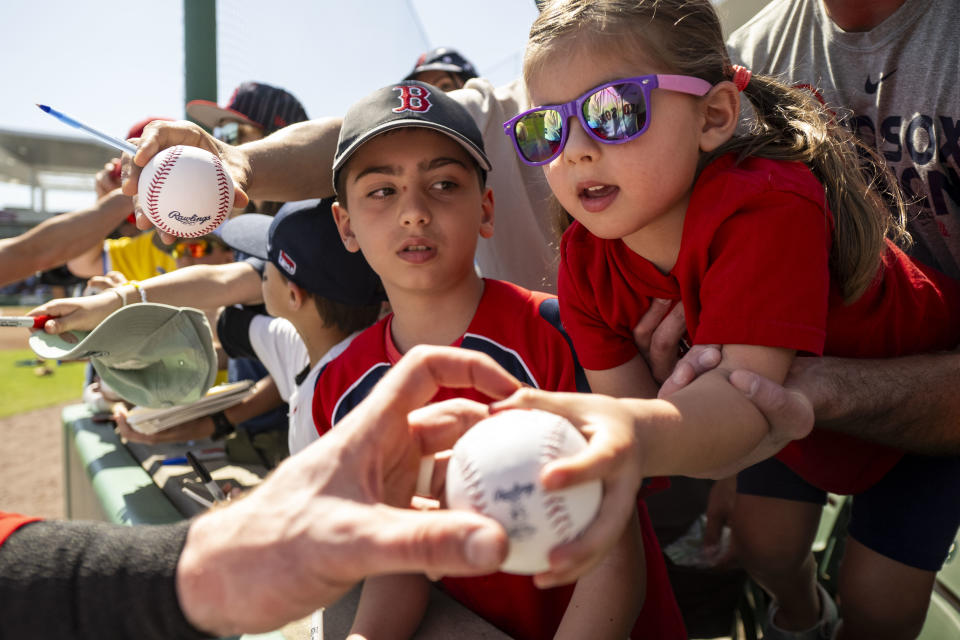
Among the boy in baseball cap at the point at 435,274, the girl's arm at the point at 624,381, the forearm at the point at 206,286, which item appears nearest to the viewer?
the girl's arm at the point at 624,381

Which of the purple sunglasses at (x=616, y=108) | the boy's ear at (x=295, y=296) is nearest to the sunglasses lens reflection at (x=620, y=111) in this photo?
the purple sunglasses at (x=616, y=108)

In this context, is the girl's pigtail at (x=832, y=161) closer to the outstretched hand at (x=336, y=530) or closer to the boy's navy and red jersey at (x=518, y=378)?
the boy's navy and red jersey at (x=518, y=378)

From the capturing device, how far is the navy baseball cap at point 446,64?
394cm

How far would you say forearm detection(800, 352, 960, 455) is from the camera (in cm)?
124

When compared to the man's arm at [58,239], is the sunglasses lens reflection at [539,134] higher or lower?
higher

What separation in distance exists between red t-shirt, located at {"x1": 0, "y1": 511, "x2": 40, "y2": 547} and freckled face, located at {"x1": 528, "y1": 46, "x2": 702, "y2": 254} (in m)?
1.08

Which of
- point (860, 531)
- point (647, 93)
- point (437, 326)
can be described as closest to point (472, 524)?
point (647, 93)

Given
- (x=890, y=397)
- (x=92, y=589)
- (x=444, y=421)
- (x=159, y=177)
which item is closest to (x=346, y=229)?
(x=159, y=177)

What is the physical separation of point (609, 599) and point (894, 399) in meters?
0.78

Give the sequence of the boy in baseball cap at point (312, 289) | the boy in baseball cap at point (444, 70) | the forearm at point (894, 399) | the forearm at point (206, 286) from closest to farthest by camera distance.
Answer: the forearm at point (894, 399) → the boy in baseball cap at point (312, 289) → the forearm at point (206, 286) → the boy in baseball cap at point (444, 70)

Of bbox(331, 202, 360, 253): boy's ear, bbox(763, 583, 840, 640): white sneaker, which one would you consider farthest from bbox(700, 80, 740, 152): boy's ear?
bbox(763, 583, 840, 640): white sneaker

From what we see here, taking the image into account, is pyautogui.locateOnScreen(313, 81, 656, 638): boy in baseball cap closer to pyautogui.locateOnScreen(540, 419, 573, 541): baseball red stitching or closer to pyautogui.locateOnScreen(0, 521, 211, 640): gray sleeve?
pyautogui.locateOnScreen(0, 521, 211, 640): gray sleeve

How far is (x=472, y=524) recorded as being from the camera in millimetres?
628

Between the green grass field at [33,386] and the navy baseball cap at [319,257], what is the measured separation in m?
7.69
